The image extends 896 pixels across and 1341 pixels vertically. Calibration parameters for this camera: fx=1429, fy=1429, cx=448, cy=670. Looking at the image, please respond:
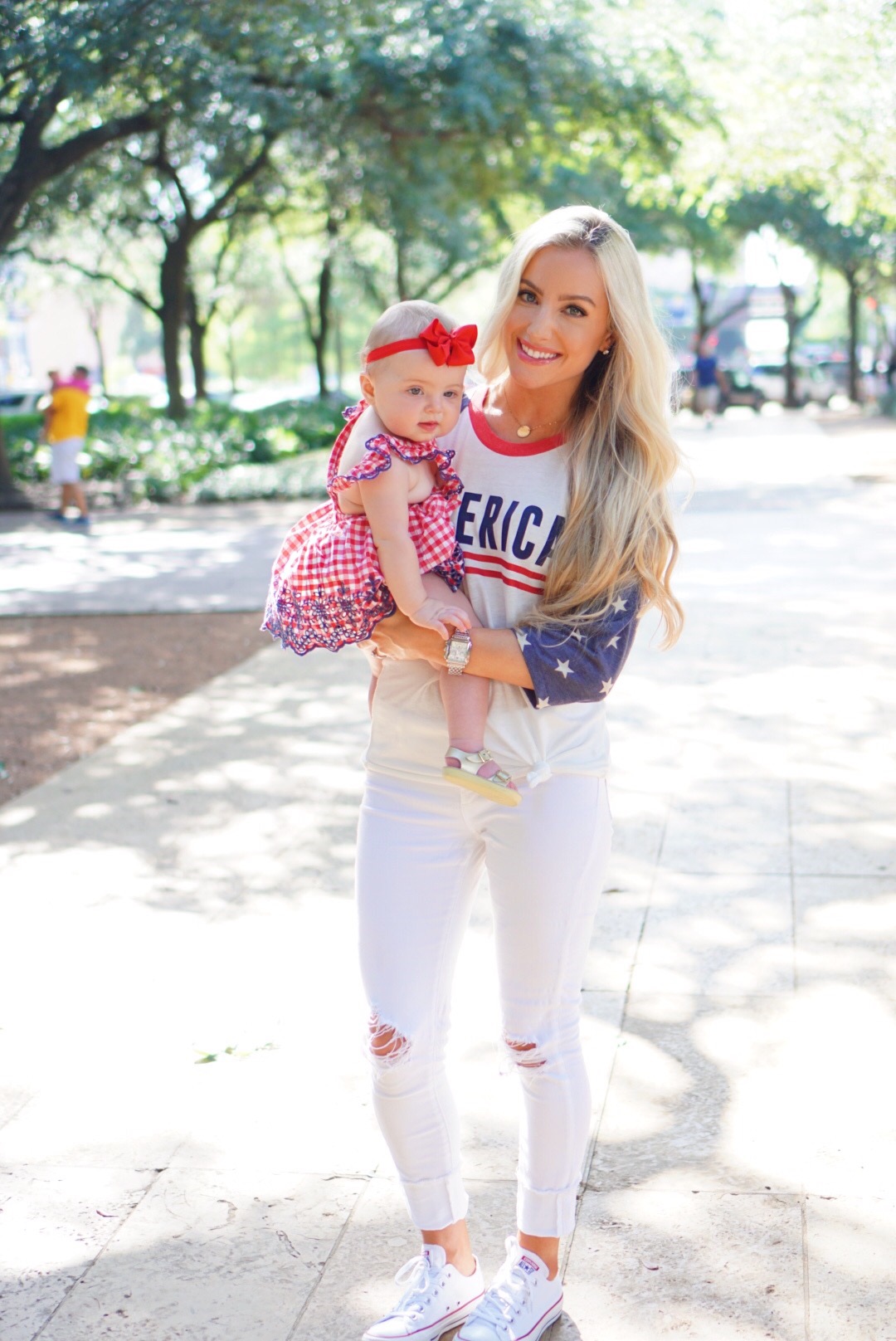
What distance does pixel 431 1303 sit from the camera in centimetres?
250

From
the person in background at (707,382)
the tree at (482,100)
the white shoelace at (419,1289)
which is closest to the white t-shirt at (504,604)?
the white shoelace at (419,1289)

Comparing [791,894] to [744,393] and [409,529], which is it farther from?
[744,393]

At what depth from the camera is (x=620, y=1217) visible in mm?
2904

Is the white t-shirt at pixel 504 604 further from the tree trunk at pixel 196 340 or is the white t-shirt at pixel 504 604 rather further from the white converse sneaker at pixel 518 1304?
the tree trunk at pixel 196 340

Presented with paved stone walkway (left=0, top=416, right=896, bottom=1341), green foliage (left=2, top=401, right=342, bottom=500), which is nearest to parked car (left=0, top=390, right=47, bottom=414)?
green foliage (left=2, top=401, right=342, bottom=500)

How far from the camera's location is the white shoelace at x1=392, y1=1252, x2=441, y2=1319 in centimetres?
250

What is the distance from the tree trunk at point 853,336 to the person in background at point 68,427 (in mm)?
28632

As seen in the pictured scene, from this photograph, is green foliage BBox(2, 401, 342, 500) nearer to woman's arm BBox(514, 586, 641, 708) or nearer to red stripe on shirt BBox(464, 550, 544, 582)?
red stripe on shirt BBox(464, 550, 544, 582)

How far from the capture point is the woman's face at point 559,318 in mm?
2393

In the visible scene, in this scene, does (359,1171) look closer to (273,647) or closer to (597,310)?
(597,310)

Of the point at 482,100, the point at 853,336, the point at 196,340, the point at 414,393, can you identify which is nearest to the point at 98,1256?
the point at 414,393

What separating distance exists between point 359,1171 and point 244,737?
3891mm

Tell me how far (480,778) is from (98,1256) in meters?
1.33

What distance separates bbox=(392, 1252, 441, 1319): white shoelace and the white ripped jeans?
0.26 ft
